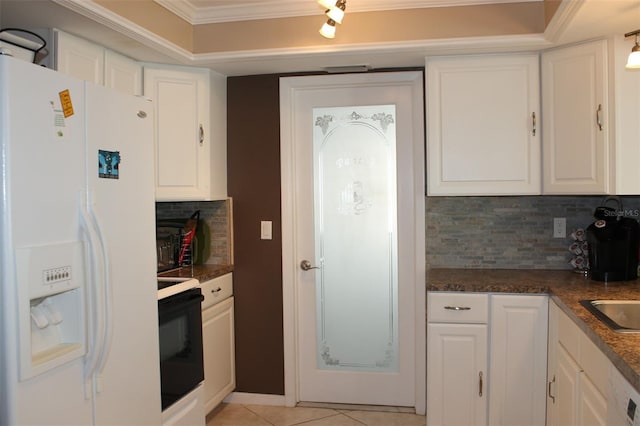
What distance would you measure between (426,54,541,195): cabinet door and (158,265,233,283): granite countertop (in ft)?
4.44

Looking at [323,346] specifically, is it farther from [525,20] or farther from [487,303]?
[525,20]

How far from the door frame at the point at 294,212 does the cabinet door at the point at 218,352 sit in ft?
1.14

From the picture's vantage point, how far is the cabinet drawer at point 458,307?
2789mm

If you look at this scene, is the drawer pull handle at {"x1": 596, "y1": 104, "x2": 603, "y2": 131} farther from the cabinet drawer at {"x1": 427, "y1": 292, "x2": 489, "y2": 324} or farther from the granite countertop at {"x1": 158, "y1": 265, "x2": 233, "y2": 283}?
the granite countertop at {"x1": 158, "y1": 265, "x2": 233, "y2": 283}

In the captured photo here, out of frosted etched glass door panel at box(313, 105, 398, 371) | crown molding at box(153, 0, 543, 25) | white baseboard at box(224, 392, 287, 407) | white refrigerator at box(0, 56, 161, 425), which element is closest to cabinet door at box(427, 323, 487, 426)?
frosted etched glass door panel at box(313, 105, 398, 371)

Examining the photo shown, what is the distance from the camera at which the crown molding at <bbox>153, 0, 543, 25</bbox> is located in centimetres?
282

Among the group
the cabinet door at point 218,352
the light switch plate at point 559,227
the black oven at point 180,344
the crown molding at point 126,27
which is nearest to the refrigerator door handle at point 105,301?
the black oven at point 180,344

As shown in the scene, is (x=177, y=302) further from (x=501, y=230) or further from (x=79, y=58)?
(x=501, y=230)

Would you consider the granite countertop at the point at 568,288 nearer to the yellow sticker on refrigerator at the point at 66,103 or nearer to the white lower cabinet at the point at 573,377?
the white lower cabinet at the point at 573,377

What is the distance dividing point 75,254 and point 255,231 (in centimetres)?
177

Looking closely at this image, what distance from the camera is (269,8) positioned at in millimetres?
2969

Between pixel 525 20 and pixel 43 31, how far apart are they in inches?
89.4

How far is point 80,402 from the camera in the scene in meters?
1.83

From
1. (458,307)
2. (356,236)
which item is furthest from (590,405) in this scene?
(356,236)
